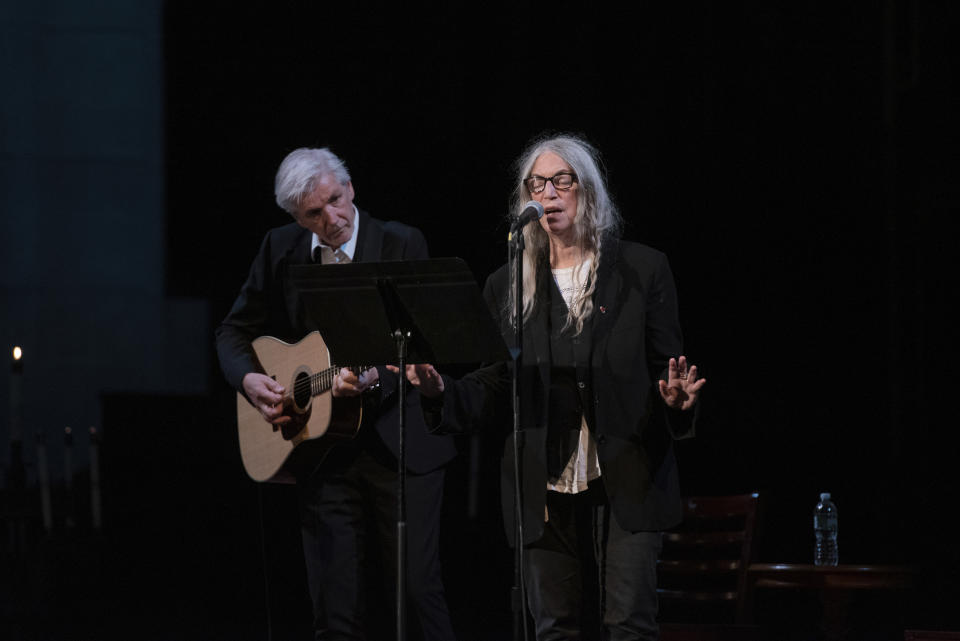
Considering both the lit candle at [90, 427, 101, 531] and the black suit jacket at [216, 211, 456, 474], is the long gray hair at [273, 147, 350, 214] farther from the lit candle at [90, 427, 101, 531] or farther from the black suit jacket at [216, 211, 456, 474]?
the lit candle at [90, 427, 101, 531]

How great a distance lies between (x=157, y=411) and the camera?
6.56 meters

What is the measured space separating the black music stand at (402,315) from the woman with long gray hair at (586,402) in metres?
0.11

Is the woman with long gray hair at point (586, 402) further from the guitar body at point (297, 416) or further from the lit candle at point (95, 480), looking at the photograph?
the lit candle at point (95, 480)

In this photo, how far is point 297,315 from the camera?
3861mm

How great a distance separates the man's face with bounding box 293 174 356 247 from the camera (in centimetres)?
369

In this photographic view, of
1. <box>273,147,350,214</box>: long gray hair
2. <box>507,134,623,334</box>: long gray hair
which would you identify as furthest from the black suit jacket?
<box>507,134,623,334</box>: long gray hair

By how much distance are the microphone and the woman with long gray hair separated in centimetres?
14

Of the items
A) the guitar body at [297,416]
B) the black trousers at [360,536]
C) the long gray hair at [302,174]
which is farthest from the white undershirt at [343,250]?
the black trousers at [360,536]

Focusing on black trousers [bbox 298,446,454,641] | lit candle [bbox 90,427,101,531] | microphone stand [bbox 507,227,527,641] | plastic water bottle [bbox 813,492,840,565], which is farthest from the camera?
lit candle [bbox 90,427,101,531]

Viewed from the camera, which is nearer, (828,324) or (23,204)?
(828,324)

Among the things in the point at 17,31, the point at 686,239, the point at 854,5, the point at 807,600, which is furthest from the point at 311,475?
the point at 17,31

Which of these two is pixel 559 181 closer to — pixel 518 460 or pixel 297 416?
pixel 518 460

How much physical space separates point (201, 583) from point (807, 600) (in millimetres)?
3249

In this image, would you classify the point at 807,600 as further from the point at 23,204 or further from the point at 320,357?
the point at 23,204
